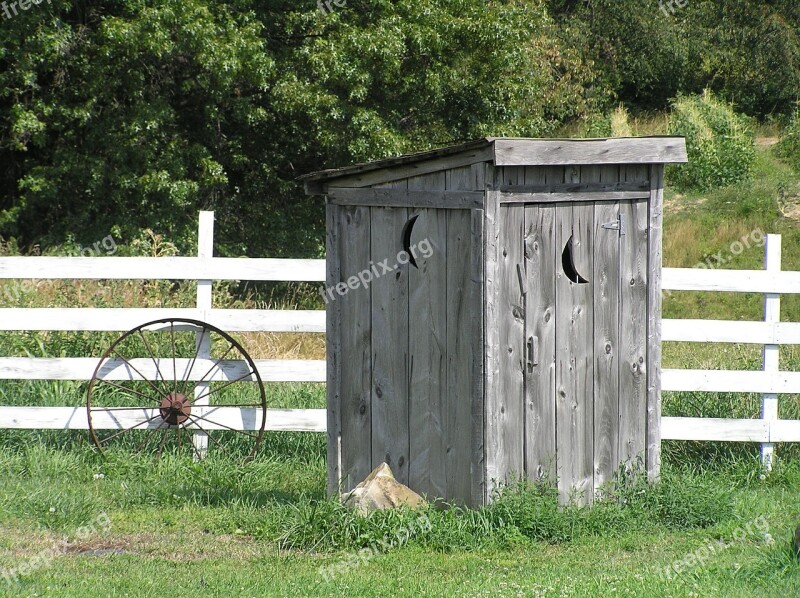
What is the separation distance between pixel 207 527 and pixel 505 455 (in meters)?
1.94

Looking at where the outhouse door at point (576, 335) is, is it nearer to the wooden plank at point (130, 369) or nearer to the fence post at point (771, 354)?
the fence post at point (771, 354)

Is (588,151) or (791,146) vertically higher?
(791,146)

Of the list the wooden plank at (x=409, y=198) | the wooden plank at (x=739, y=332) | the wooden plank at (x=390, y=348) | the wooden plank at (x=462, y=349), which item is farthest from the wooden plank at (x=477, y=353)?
the wooden plank at (x=739, y=332)

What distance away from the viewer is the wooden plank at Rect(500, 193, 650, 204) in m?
5.53

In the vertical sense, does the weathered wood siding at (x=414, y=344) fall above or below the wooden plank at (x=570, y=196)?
below

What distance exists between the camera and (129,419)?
7.56 metres

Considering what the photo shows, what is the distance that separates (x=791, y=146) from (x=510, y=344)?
17.7 meters

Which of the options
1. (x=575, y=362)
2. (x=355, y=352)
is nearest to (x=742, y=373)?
(x=575, y=362)

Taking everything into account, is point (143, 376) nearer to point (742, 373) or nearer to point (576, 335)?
point (576, 335)

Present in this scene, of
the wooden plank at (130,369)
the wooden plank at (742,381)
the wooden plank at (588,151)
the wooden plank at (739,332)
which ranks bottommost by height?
the wooden plank at (742,381)

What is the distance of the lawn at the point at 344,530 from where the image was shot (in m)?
4.87

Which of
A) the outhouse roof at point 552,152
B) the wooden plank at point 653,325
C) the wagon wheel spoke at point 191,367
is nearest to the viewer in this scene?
the outhouse roof at point 552,152

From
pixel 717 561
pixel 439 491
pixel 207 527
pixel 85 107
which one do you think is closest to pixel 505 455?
pixel 439 491

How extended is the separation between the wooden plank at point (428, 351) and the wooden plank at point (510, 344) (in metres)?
0.35
